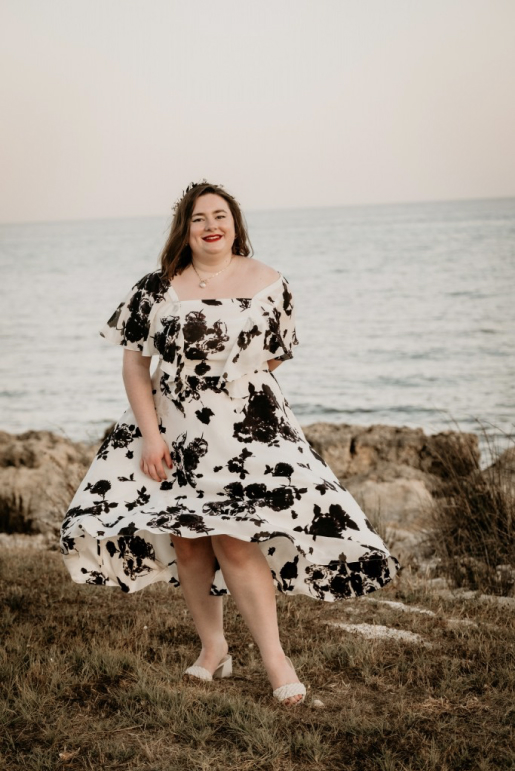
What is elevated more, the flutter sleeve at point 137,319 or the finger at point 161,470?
the flutter sleeve at point 137,319

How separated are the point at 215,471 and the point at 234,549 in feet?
1.03

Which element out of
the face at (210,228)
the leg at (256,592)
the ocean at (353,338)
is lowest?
the ocean at (353,338)

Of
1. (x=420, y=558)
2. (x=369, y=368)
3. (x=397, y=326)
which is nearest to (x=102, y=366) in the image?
(x=369, y=368)

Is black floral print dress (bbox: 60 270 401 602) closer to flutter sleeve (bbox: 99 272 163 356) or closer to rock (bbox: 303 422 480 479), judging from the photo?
flutter sleeve (bbox: 99 272 163 356)

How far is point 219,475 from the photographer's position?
11.3 ft

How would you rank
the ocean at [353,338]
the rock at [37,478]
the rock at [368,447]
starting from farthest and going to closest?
1. the ocean at [353,338]
2. the rock at [368,447]
3. the rock at [37,478]

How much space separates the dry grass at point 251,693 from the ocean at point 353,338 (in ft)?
5.57

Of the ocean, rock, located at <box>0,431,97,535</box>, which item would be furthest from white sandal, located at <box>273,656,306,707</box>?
rock, located at <box>0,431,97,535</box>

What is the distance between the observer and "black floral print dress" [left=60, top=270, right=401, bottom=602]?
132 inches

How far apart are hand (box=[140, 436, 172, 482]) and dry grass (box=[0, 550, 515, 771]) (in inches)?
33.1

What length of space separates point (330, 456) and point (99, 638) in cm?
630

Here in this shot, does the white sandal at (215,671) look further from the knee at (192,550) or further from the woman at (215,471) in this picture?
the knee at (192,550)

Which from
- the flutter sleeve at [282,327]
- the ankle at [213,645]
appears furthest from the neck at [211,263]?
the ankle at [213,645]

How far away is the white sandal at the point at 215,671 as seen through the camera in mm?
3700
